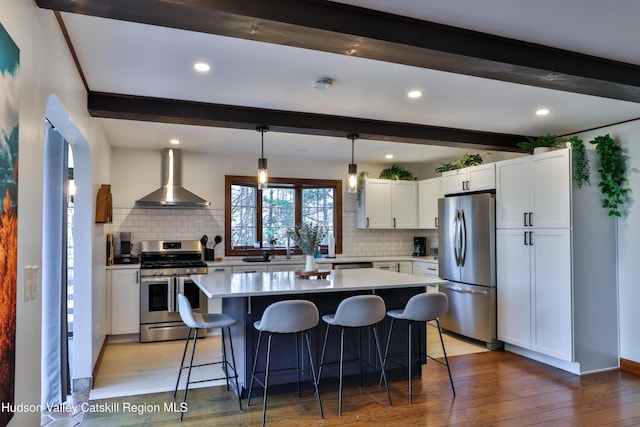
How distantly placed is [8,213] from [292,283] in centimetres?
245

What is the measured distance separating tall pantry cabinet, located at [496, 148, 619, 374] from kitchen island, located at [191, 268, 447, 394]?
1248 mm

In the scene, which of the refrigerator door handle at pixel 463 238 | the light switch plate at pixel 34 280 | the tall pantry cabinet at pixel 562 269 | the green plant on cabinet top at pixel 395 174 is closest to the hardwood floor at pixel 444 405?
the tall pantry cabinet at pixel 562 269

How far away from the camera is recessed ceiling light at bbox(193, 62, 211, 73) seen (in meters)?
2.88

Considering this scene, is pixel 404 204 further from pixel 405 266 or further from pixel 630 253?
pixel 630 253

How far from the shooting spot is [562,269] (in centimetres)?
417

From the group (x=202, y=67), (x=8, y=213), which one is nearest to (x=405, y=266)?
(x=202, y=67)

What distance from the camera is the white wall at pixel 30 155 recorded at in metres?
1.62

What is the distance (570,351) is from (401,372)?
1.61 m

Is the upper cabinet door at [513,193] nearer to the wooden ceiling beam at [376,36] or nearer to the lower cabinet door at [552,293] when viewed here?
the lower cabinet door at [552,293]

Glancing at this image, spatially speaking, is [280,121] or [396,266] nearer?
[280,121]

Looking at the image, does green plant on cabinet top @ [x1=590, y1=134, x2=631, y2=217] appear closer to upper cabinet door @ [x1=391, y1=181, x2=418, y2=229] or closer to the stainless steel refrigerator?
the stainless steel refrigerator

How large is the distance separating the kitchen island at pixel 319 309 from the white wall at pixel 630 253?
1.95 metres

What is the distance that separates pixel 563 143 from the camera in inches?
183

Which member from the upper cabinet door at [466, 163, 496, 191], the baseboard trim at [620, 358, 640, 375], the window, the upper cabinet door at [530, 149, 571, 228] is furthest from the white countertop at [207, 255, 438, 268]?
the baseboard trim at [620, 358, 640, 375]
